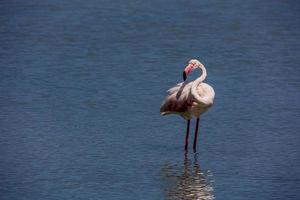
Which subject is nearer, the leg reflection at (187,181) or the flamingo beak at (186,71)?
the leg reflection at (187,181)

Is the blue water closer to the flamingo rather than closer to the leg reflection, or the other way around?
the leg reflection

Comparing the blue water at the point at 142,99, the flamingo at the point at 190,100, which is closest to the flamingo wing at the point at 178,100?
the flamingo at the point at 190,100

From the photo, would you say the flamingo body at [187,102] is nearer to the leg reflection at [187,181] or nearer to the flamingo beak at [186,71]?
the flamingo beak at [186,71]

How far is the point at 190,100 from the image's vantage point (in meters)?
15.0

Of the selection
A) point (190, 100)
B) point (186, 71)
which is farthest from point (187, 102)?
point (186, 71)

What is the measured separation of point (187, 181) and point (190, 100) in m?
2.07

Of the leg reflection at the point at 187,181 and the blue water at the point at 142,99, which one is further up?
the blue water at the point at 142,99

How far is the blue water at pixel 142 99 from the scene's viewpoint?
43.4 ft

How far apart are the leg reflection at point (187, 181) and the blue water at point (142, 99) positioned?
2cm

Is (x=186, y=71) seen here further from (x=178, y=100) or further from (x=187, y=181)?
(x=187, y=181)

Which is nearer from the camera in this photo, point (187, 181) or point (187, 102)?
point (187, 181)

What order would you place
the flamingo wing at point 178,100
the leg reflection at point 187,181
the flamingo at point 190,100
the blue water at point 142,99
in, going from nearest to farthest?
the leg reflection at point 187,181, the blue water at point 142,99, the flamingo at point 190,100, the flamingo wing at point 178,100

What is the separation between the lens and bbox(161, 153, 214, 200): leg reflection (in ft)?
41.2

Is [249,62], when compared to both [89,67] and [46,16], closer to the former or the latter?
[89,67]
